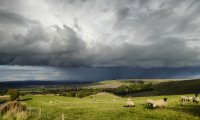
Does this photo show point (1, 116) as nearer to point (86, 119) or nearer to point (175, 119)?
point (86, 119)

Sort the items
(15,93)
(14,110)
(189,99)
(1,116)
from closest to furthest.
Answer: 1. (1,116)
2. (14,110)
3. (189,99)
4. (15,93)

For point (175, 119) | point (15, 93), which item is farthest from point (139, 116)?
point (15, 93)

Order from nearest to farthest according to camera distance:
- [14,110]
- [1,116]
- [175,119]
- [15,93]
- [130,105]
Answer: [175,119] < [1,116] < [14,110] < [130,105] < [15,93]

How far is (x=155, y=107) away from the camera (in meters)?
47.5

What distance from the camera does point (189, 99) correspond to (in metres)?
60.3

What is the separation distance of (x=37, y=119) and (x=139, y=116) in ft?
44.5

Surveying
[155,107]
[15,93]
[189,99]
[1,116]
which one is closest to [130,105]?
[155,107]

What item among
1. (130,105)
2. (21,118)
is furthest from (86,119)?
(130,105)

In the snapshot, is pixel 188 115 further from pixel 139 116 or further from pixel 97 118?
pixel 97 118

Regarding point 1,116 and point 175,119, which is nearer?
point 175,119

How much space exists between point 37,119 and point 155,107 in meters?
18.9

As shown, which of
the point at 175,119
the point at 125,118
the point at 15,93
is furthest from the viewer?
the point at 15,93

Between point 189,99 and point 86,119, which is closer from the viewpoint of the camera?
point 86,119

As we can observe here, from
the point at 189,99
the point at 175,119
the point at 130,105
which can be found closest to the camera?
the point at 175,119
